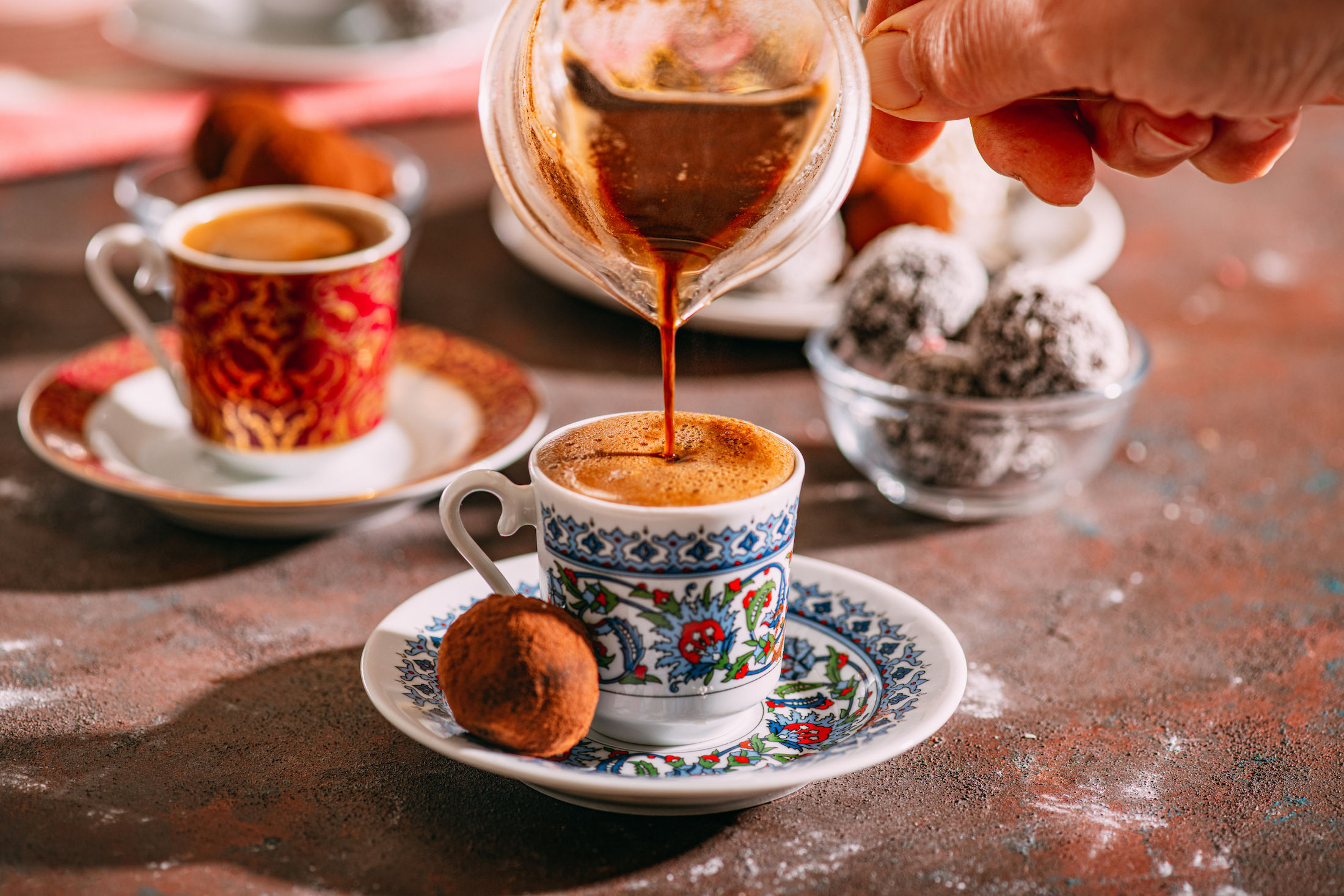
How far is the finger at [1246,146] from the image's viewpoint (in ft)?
2.77

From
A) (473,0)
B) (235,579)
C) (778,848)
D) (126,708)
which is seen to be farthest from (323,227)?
(473,0)

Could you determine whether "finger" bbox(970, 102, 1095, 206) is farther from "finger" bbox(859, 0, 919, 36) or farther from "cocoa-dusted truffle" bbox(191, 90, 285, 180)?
"cocoa-dusted truffle" bbox(191, 90, 285, 180)

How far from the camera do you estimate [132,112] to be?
73.0 inches

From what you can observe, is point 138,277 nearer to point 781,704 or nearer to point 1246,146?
point 781,704

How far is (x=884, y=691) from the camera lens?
74 centimetres

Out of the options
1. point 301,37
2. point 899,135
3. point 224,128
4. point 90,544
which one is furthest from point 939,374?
point 301,37

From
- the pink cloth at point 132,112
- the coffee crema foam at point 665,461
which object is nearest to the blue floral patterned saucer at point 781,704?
the coffee crema foam at point 665,461

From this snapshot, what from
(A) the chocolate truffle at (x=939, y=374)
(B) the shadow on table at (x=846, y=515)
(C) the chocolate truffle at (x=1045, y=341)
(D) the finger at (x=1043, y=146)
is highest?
(D) the finger at (x=1043, y=146)

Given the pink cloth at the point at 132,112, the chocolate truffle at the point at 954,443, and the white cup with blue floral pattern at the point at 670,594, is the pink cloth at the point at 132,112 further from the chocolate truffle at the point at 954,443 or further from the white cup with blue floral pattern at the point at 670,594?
the white cup with blue floral pattern at the point at 670,594

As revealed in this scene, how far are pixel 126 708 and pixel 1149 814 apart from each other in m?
0.58

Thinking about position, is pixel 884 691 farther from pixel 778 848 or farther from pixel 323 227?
pixel 323 227

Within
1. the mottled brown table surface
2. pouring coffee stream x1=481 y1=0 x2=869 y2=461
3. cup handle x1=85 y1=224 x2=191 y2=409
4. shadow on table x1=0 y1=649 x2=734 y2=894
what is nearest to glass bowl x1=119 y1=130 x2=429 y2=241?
the mottled brown table surface

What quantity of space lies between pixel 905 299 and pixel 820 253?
9.9 inches

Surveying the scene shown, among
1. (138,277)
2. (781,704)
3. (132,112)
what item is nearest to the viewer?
(781,704)
